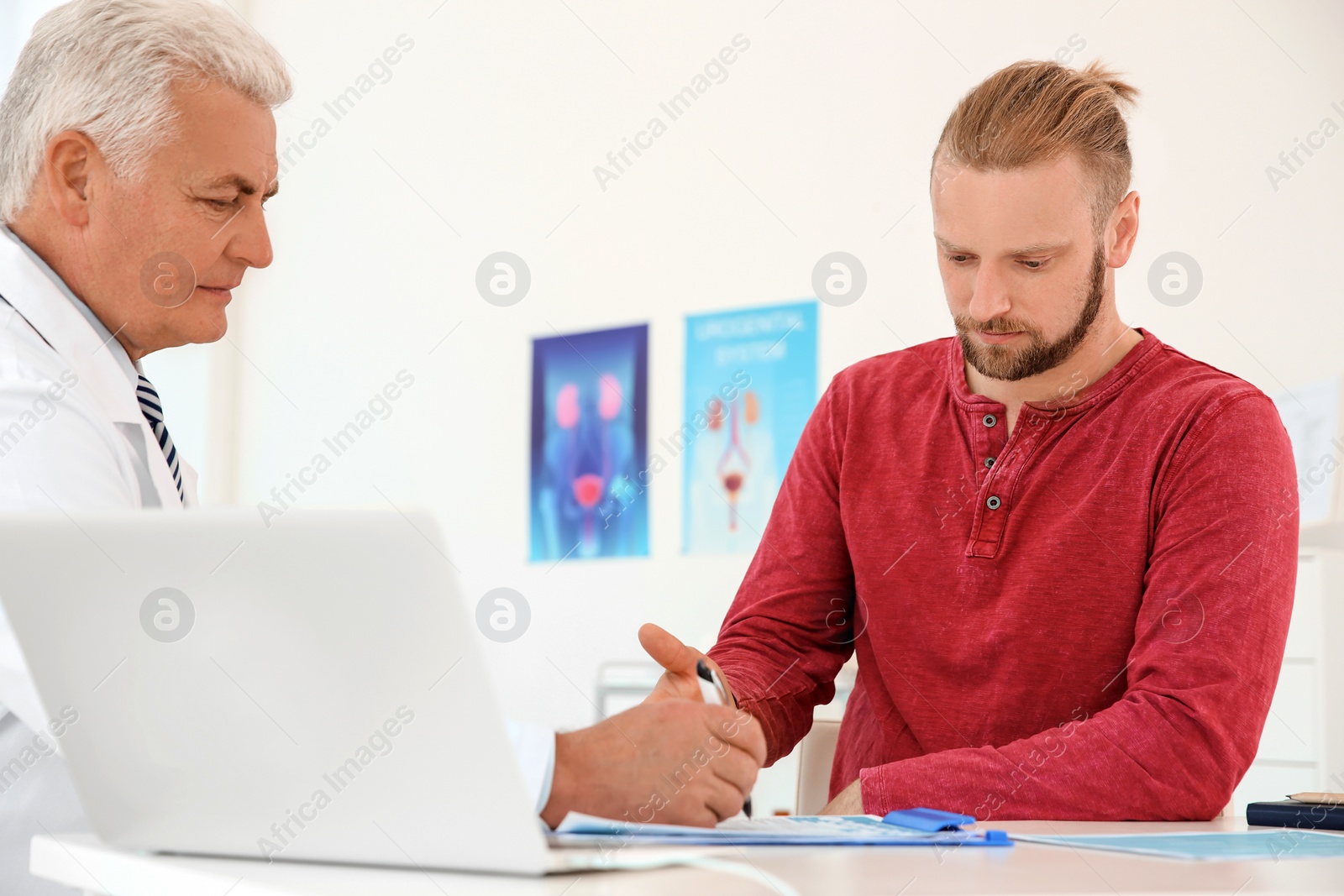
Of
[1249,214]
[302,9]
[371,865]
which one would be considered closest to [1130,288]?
[1249,214]

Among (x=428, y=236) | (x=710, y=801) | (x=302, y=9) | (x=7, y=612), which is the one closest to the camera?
(x=7, y=612)

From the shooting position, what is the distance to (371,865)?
67 cm

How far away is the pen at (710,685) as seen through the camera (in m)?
1.16

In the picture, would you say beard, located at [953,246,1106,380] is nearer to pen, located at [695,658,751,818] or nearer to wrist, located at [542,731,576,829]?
pen, located at [695,658,751,818]

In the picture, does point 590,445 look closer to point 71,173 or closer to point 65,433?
point 71,173

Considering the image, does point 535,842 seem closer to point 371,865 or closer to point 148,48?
point 371,865

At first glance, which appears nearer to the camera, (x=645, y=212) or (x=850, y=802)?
(x=850, y=802)

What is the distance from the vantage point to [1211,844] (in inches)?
34.3

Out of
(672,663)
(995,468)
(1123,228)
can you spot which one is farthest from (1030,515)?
(672,663)

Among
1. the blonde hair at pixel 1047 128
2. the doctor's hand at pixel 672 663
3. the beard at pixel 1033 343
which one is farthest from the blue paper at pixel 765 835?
the blonde hair at pixel 1047 128

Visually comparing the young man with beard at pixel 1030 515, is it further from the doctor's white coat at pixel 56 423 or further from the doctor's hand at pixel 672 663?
the doctor's white coat at pixel 56 423

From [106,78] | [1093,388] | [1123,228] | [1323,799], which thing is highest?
[106,78]

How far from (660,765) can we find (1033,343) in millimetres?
876

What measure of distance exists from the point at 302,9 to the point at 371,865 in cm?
474
